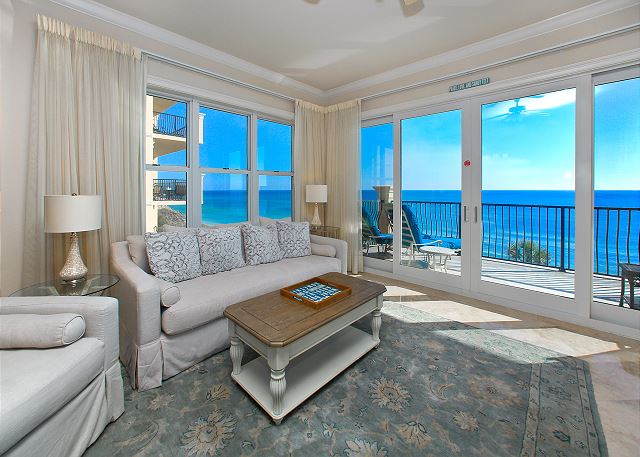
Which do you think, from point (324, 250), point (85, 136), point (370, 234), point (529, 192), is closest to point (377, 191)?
point (370, 234)

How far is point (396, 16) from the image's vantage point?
2.67 m

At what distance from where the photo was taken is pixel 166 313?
1.84 m

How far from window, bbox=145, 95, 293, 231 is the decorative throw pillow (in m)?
0.76

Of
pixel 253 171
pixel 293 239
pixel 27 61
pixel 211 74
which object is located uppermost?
pixel 211 74

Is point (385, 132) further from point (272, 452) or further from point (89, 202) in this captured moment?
point (272, 452)

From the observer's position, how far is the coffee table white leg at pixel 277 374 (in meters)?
1.46

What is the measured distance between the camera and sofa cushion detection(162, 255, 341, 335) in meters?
1.89

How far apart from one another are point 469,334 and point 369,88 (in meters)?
3.47

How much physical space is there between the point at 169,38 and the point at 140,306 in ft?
8.98

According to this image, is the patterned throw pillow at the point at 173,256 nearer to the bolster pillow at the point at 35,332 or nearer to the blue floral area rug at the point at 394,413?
the blue floral area rug at the point at 394,413

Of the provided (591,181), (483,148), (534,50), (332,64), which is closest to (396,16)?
(332,64)

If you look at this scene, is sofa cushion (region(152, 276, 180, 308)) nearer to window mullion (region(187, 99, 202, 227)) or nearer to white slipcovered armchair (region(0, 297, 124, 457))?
white slipcovered armchair (region(0, 297, 124, 457))

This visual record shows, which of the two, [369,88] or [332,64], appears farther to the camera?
[369,88]

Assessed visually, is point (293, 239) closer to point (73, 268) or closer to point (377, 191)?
point (377, 191)
